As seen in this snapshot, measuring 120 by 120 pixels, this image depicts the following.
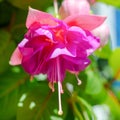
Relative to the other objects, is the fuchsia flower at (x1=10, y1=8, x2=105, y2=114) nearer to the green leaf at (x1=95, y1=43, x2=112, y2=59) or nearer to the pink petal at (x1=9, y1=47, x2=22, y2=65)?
the pink petal at (x1=9, y1=47, x2=22, y2=65)

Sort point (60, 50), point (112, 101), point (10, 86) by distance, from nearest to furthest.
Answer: point (60, 50), point (10, 86), point (112, 101)

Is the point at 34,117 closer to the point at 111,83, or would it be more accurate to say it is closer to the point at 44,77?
the point at 44,77

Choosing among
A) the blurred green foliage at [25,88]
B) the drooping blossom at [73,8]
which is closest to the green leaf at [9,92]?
the blurred green foliage at [25,88]

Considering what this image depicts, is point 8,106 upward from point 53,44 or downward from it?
downward

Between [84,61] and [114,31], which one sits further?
[114,31]

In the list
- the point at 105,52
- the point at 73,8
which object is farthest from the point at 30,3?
the point at 105,52

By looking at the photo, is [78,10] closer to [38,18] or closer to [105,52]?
[38,18]

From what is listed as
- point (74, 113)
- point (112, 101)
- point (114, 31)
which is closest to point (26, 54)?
point (74, 113)
